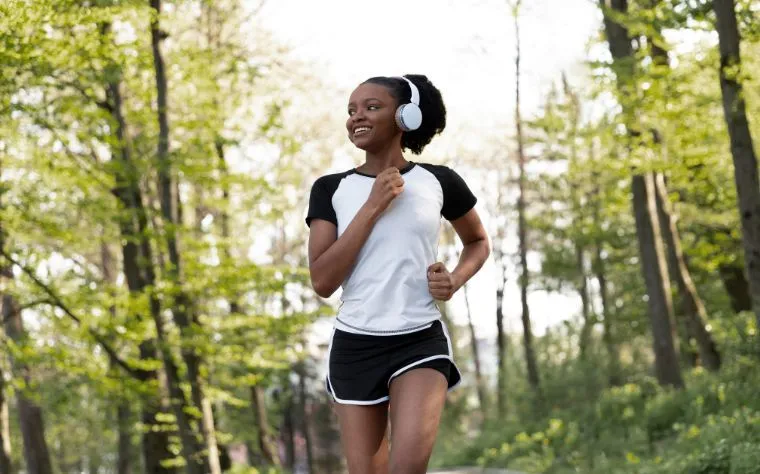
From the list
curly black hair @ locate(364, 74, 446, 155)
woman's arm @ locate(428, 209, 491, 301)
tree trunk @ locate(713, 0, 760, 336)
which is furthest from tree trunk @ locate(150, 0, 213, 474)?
woman's arm @ locate(428, 209, 491, 301)

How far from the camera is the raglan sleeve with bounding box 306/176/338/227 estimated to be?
407 centimetres

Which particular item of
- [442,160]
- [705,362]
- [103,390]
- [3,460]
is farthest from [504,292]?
[103,390]

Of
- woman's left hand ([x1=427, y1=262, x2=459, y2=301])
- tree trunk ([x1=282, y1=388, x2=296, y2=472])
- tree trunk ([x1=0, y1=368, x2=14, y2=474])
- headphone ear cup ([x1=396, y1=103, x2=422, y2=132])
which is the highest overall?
headphone ear cup ([x1=396, y1=103, x2=422, y2=132])

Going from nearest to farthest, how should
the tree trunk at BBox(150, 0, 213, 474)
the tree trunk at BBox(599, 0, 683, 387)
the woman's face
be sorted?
1. the woman's face
2. the tree trunk at BBox(150, 0, 213, 474)
3. the tree trunk at BBox(599, 0, 683, 387)

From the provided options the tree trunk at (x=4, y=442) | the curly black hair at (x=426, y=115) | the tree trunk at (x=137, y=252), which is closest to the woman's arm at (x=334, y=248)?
the curly black hair at (x=426, y=115)

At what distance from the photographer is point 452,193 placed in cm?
421

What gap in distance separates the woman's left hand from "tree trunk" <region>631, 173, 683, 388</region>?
43.6 feet

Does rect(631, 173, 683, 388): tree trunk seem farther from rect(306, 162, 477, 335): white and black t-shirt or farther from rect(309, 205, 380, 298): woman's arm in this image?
rect(309, 205, 380, 298): woman's arm

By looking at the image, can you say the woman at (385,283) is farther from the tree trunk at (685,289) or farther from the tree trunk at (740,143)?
the tree trunk at (685,289)

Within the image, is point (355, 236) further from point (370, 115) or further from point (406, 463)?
point (406, 463)

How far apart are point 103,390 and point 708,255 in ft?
49.0

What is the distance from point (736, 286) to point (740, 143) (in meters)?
17.3

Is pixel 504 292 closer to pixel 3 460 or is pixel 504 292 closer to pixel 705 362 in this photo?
pixel 705 362

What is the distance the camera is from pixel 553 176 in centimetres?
2939
